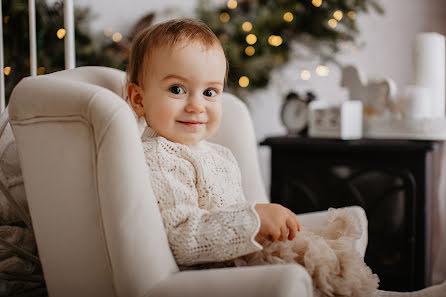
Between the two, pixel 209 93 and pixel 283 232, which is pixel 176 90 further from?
pixel 283 232

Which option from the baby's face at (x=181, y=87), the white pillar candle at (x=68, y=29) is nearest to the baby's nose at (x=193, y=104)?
the baby's face at (x=181, y=87)

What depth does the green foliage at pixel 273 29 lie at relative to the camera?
2137 mm

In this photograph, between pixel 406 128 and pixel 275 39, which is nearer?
pixel 406 128

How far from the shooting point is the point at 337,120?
5.76 feet

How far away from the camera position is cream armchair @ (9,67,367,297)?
2.17 ft

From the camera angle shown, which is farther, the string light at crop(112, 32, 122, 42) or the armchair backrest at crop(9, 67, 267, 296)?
the string light at crop(112, 32, 122, 42)

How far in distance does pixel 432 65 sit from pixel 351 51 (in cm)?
71

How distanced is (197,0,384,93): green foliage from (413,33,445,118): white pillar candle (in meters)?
0.42

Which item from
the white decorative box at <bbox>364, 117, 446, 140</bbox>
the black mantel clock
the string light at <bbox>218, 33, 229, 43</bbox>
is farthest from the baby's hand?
the string light at <bbox>218, 33, 229, 43</bbox>

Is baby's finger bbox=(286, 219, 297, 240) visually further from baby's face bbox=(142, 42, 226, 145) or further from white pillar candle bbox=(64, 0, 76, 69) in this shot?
white pillar candle bbox=(64, 0, 76, 69)

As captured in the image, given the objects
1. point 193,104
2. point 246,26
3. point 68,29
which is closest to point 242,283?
point 193,104

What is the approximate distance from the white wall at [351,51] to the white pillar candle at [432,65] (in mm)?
580

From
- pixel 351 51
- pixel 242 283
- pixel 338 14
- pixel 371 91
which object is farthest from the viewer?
pixel 351 51

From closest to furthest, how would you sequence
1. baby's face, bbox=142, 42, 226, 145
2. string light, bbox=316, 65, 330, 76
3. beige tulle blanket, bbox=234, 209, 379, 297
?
beige tulle blanket, bbox=234, 209, 379, 297
baby's face, bbox=142, 42, 226, 145
string light, bbox=316, 65, 330, 76
